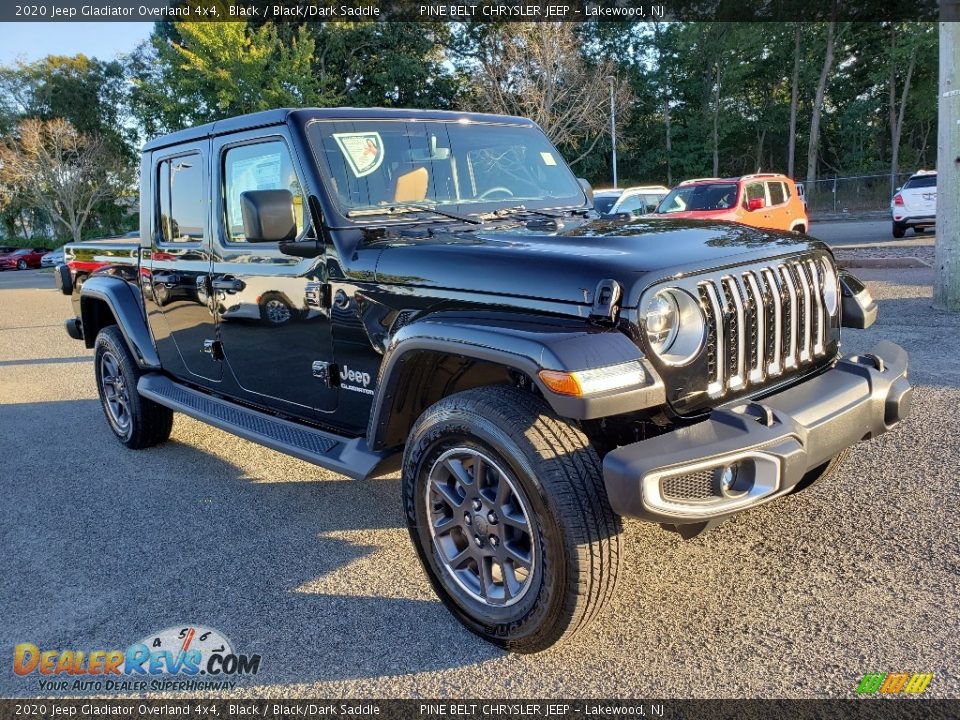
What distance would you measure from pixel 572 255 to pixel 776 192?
14432 mm

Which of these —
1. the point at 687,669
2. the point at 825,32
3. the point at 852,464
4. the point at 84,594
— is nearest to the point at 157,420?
the point at 84,594

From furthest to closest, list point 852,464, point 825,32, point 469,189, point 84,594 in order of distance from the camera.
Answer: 1. point 825,32
2. point 852,464
3. point 469,189
4. point 84,594

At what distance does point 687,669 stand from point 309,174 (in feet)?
8.49

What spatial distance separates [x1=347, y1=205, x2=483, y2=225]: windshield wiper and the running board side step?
1046mm

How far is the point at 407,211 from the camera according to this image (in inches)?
139

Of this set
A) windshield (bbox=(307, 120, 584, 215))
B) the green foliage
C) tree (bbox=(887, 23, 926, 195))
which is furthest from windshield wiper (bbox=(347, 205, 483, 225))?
tree (bbox=(887, 23, 926, 195))

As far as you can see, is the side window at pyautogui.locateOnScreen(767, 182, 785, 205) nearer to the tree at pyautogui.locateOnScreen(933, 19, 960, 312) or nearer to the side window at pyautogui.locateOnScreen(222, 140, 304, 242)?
the tree at pyautogui.locateOnScreen(933, 19, 960, 312)

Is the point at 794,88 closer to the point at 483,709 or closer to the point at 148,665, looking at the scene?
the point at 483,709

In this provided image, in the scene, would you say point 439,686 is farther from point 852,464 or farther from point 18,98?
point 18,98

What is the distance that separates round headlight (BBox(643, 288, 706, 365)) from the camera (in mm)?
2510

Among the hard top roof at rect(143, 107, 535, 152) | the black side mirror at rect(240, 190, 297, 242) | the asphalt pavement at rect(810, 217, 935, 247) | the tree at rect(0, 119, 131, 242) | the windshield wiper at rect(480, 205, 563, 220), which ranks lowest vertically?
the asphalt pavement at rect(810, 217, 935, 247)

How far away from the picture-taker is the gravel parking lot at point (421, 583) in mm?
2559

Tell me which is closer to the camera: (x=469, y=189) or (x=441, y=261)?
(x=441, y=261)

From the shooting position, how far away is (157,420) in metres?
5.20
